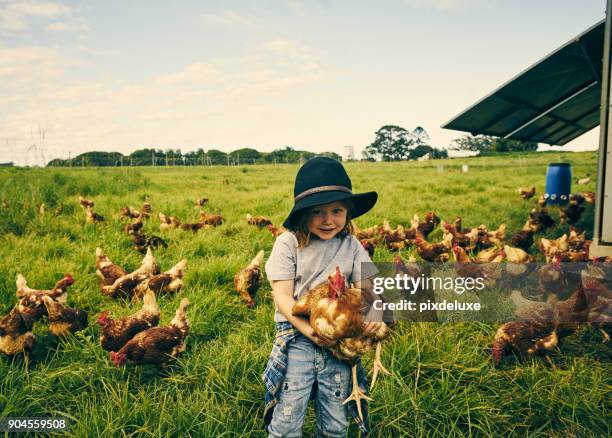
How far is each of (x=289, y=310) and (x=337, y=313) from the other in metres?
0.30

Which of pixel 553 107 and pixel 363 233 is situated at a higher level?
pixel 553 107

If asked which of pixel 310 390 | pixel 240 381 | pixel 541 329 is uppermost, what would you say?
pixel 310 390

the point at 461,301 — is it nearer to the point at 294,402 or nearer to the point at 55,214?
the point at 294,402

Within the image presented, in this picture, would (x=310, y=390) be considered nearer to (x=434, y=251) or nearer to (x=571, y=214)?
(x=434, y=251)

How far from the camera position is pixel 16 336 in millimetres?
2283

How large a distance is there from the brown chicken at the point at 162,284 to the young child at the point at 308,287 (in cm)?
175

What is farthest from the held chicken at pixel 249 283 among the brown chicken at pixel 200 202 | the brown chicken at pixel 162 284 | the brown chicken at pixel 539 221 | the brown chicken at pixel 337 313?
the brown chicken at pixel 200 202

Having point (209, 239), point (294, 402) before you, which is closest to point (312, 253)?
point (294, 402)

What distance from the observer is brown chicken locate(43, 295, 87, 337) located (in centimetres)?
247

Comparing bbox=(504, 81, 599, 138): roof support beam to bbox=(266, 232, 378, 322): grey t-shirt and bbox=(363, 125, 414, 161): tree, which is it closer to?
bbox=(266, 232, 378, 322): grey t-shirt

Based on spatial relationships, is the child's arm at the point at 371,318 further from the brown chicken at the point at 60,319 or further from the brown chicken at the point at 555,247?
the brown chicken at the point at 555,247

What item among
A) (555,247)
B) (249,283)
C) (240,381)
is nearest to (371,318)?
(240,381)

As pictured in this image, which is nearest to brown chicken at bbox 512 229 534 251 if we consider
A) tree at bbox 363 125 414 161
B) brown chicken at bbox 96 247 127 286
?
brown chicken at bbox 96 247 127 286

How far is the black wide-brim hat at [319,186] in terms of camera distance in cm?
156
